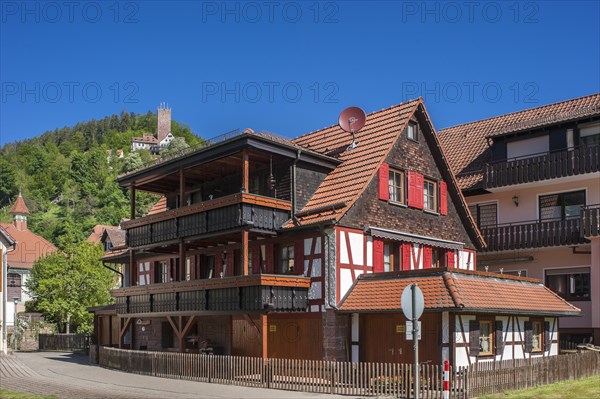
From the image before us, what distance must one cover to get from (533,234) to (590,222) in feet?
11.4

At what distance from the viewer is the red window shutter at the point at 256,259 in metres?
30.1

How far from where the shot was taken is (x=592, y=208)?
107ft

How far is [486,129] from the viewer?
41.4 meters

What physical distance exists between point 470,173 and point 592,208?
745cm

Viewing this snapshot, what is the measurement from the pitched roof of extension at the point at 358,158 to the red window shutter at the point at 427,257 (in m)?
3.47

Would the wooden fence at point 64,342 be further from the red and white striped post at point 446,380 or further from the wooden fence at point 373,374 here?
the red and white striped post at point 446,380

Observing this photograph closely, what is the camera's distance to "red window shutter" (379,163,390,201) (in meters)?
29.0

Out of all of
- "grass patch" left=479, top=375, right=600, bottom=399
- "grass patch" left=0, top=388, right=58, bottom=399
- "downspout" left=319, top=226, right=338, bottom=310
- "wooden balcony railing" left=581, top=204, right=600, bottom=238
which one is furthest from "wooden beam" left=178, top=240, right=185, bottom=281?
"wooden balcony railing" left=581, top=204, right=600, bottom=238

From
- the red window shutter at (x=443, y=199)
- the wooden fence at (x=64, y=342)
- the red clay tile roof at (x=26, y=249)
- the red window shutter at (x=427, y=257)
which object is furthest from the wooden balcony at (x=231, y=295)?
the red clay tile roof at (x=26, y=249)

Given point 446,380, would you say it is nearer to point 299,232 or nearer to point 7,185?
point 299,232

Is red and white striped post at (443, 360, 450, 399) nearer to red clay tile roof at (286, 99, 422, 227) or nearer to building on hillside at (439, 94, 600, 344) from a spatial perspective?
red clay tile roof at (286, 99, 422, 227)

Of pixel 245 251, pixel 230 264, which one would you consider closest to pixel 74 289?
pixel 230 264

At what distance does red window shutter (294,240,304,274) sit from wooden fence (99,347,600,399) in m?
4.48

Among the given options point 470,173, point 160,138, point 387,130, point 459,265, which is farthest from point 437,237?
point 160,138
